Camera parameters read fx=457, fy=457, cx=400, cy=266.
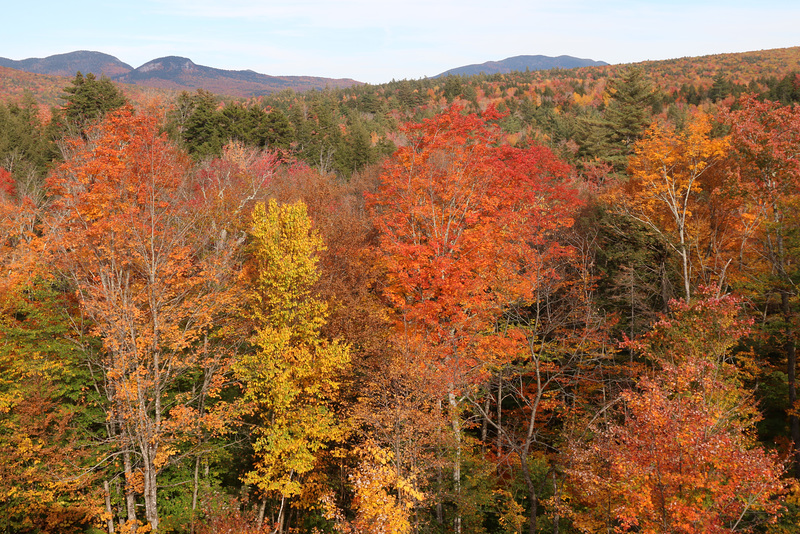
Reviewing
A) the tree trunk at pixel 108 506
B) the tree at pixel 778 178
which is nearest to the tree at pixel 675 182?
the tree at pixel 778 178

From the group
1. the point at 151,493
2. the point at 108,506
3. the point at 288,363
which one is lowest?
the point at 108,506

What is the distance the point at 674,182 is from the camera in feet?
71.7

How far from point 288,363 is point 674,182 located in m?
19.6

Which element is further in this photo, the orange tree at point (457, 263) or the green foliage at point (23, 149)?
the green foliage at point (23, 149)

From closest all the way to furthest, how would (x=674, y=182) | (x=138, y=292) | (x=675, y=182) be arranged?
1. (x=138, y=292)
2. (x=674, y=182)
3. (x=675, y=182)

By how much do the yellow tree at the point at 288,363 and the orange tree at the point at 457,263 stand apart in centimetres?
347

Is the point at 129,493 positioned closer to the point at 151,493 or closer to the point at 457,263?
the point at 151,493

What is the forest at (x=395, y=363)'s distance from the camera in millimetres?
13859

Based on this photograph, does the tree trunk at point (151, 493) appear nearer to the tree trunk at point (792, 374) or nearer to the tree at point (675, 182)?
the tree at point (675, 182)

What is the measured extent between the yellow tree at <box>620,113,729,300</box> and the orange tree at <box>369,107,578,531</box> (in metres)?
5.23

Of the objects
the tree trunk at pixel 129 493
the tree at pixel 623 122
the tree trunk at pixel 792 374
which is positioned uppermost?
the tree at pixel 623 122

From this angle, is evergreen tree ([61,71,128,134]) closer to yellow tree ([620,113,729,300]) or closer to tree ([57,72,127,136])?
tree ([57,72,127,136])

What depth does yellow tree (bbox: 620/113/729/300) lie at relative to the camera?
73.1 ft

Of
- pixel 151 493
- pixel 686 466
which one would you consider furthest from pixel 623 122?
pixel 151 493
